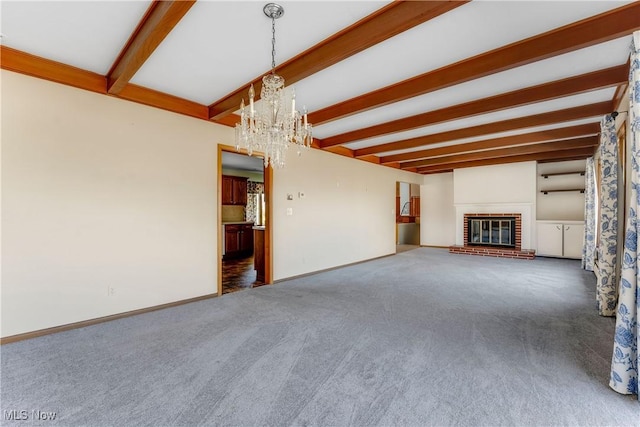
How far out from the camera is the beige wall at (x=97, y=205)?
8.77 ft

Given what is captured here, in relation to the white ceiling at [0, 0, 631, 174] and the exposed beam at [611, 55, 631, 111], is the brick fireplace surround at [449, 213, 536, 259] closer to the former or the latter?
the exposed beam at [611, 55, 631, 111]

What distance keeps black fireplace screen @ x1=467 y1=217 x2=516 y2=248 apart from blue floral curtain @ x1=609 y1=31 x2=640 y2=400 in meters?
6.53

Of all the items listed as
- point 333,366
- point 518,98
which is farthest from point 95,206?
point 518,98

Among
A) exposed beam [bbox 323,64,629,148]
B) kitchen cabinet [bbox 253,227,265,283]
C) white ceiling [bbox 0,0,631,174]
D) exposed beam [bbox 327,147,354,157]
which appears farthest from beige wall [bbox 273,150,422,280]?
white ceiling [bbox 0,0,631,174]

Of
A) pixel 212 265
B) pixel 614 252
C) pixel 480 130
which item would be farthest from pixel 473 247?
pixel 212 265

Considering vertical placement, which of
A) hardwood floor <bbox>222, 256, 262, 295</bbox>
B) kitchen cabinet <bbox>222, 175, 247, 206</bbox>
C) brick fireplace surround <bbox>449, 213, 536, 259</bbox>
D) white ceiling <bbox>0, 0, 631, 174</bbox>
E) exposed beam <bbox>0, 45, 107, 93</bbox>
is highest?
white ceiling <bbox>0, 0, 631, 174</bbox>

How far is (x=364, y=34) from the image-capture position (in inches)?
85.6

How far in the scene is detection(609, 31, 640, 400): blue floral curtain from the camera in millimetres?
1834

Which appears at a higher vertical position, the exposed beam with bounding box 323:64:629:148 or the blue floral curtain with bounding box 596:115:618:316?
the exposed beam with bounding box 323:64:629:148

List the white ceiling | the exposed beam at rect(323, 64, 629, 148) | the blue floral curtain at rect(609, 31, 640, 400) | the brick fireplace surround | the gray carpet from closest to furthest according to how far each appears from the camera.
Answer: the gray carpet, the blue floral curtain at rect(609, 31, 640, 400), the white ceiling, the exposed beam at rect(323, 64, 629, 148), the brick fireplace surround

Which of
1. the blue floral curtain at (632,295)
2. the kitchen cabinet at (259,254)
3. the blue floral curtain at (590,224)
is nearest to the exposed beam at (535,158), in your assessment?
the blue floral curtain at (590,224)

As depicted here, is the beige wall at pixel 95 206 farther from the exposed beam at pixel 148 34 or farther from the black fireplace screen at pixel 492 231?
the black fireplace screen at pixel 492 231

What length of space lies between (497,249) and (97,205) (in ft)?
27.9

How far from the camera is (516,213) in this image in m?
7.59
